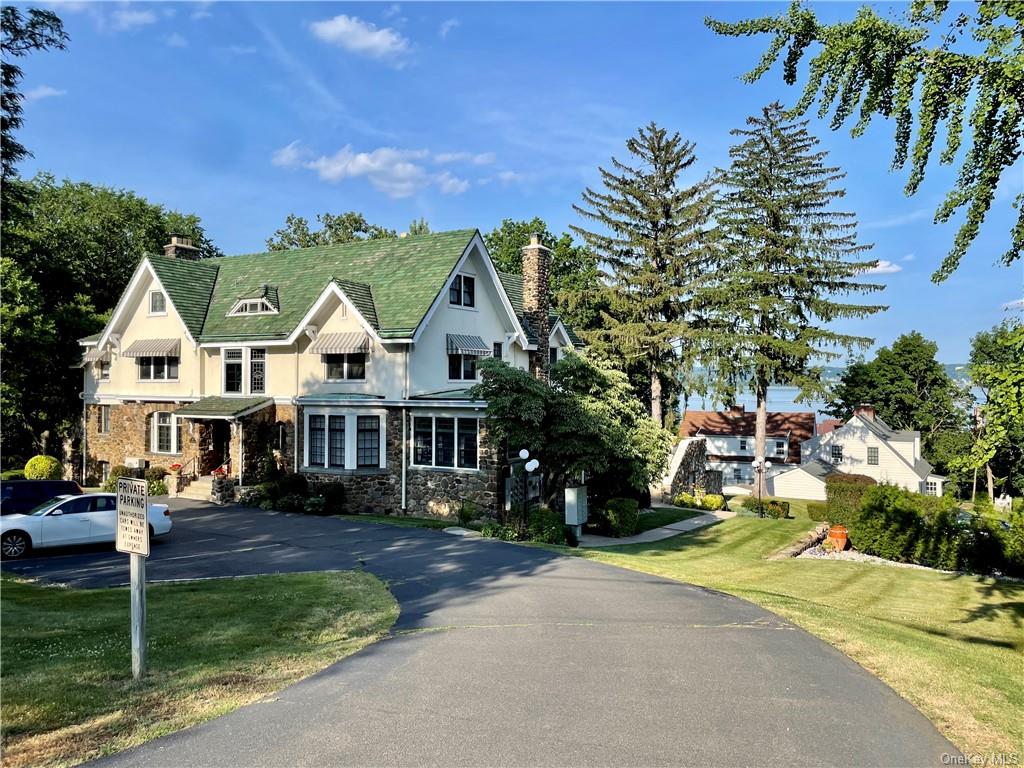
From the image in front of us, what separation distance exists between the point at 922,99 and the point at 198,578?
15.6 metres

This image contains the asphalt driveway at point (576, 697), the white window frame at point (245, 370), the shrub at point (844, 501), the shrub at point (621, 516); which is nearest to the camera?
the asphalt driveway at point (576, 697)

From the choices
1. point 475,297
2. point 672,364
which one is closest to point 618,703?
point 475,297

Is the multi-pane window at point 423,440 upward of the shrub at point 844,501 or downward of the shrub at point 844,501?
upward

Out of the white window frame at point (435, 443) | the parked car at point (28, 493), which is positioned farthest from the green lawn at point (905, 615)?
the parked car at point (28, 493)

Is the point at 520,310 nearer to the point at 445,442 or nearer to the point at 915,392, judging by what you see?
the point at 445,442

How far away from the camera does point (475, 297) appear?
3081cm

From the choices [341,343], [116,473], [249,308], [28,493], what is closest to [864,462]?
[341,343]

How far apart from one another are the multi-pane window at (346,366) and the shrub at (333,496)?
4.34 meters

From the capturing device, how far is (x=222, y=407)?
29.6 m

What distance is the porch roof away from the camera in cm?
2872

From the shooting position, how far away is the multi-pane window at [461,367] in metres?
29.5

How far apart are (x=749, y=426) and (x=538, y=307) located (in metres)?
47.3

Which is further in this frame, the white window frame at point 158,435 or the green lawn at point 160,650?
the white window frame at point 158,435

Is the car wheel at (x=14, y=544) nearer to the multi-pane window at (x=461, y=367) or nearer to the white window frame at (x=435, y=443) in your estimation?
the white window frame at (x=435, y=443)
